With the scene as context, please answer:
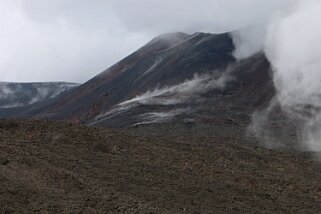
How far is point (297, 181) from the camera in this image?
22.2 meters

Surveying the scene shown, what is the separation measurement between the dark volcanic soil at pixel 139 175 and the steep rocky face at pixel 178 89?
1669cm

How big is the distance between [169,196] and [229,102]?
3163 cm

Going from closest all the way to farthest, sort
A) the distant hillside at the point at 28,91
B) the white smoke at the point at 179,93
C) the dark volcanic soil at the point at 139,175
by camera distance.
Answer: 1. the dark volcanic soil at the point at 139,175
2. the white smoke at the point at 179,93
3. the distant hillside at the point at 28,91

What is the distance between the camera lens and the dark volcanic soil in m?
16.4

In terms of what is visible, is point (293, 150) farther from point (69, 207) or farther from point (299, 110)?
point (69, 207)

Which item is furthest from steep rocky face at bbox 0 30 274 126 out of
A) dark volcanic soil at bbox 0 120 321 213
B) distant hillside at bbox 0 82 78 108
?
distant hillside at bbox 0 82 78 108

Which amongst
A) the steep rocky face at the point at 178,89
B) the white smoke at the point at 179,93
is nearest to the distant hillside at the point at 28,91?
the steep rocky face at the point at 178,89

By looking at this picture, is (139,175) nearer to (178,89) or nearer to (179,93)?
(179,93)

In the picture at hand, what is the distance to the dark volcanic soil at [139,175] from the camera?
16375mm

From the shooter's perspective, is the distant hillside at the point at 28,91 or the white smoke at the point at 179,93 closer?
the white smoke at the point at 179,93

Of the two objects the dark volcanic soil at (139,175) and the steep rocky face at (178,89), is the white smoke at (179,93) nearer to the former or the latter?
the steep rocky face at (178,89)

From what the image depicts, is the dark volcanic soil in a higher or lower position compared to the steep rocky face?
lower

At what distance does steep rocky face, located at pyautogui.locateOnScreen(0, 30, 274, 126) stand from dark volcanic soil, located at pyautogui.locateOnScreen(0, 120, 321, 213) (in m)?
16.7

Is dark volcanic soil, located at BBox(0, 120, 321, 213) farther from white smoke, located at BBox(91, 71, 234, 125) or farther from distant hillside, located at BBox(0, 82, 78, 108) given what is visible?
distant hillside, located at BBox(0, 82, 78, 108)
